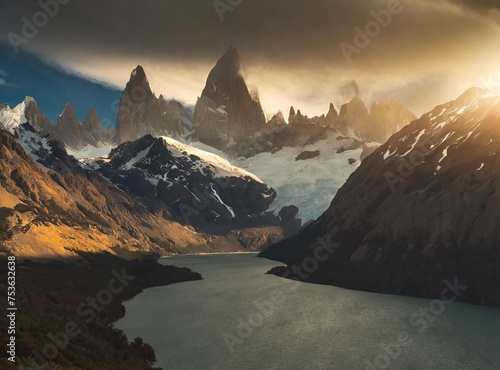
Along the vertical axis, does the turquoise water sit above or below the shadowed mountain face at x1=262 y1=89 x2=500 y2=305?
below

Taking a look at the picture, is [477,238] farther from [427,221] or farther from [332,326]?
[332,326]

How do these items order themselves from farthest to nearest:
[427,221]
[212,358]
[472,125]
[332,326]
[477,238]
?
[472,125]
[427,221]
[477,238]
[332,326]
[212,358]

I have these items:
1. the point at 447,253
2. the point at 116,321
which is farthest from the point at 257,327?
the point at 447,253

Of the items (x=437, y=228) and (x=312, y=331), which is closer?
(x=312, y=331)

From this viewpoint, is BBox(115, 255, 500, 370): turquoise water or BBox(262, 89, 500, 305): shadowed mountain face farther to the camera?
BBox(262, 89, 500, 305): shadowed mountain face

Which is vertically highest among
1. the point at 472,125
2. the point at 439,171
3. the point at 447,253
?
the point at 472,125
